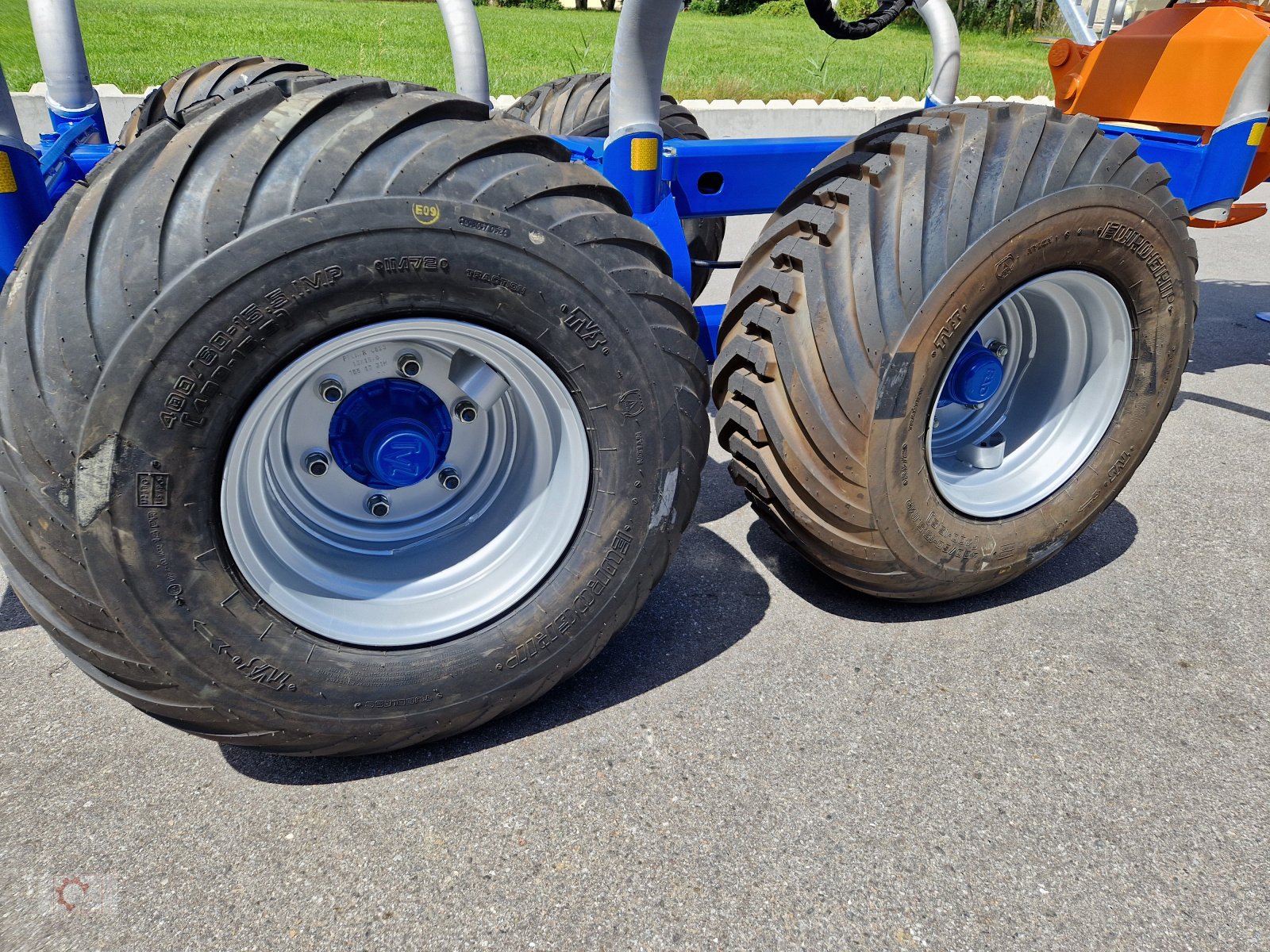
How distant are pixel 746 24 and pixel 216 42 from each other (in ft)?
58.2

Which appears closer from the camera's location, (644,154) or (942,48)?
(644,154)

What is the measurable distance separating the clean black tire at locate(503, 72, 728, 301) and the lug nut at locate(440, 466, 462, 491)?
1.88 metres

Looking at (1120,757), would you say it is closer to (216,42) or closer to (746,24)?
(216,42)

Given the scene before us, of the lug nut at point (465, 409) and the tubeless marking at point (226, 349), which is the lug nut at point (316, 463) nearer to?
the lug nut at point (465, 409)

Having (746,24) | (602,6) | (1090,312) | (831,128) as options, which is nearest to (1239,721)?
(1090,312)

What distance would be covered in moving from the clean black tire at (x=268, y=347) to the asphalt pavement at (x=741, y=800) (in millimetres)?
227

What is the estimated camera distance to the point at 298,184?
1.67m

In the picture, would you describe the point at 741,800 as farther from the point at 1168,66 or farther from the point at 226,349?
the point at 1168,66

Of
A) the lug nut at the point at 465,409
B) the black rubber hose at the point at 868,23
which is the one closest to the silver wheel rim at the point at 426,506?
the lug nut at the point at 465,409

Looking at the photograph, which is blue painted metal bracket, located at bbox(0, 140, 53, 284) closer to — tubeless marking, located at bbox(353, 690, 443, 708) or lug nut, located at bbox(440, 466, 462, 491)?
lug nut, located at bbox(440, 466, 462, 491)

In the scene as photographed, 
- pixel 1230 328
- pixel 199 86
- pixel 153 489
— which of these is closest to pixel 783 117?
pixel 1230 328

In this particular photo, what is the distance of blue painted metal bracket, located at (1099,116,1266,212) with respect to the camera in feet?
12.5

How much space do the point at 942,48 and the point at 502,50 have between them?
17123mm

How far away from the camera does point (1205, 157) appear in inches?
149
